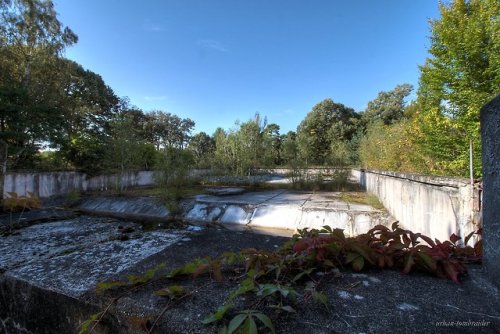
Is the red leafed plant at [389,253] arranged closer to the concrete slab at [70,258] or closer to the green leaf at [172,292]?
the green leaf at [172,292]

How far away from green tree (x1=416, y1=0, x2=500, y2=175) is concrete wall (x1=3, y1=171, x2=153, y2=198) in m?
10.2

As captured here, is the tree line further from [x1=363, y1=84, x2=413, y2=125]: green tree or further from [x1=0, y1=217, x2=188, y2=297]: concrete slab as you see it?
[x1=363, y1=84, x2=413, y2=125]: green tree

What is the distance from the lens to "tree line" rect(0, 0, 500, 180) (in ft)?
17.2

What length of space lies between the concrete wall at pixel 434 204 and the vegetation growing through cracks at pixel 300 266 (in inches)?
36.0

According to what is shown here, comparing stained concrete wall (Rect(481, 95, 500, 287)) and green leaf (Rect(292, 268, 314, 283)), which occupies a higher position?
stained concrete wall (Rect(481, 95, 500, 287))

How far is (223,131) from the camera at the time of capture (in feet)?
47.8

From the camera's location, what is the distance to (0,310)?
1156 millimetres

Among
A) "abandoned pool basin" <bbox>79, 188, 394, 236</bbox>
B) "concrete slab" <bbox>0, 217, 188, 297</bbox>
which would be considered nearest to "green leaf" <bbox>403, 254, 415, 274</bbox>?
"concrete slab" <bbox>0, 217, 188, 297</bbox>

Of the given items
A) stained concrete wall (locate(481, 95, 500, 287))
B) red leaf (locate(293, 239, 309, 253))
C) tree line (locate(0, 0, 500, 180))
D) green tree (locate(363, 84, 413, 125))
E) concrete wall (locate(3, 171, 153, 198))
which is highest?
green tree (locate(363, 84, 413, 125))

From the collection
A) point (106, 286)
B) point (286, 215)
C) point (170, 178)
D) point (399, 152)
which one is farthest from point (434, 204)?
point (170, 178)

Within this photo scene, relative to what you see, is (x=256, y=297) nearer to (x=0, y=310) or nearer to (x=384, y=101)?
(x=0, y=310)

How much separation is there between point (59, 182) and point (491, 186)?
11557 millimetres

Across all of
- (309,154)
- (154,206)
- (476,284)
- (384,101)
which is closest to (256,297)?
(476,284)

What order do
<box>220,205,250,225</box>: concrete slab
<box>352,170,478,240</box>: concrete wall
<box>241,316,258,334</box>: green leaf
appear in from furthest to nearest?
<box>220,205,250,225</box>: concrete slab → <box>352,170,478,240</box>: concrete wall → <box>241,316,258,334</box>: green leaf
